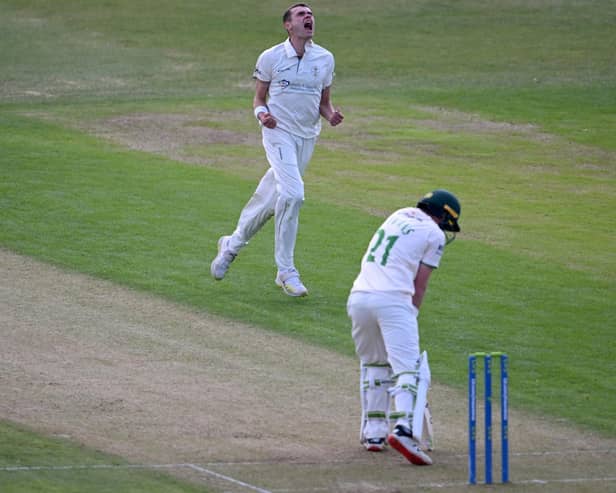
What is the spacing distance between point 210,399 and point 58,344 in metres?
2.21

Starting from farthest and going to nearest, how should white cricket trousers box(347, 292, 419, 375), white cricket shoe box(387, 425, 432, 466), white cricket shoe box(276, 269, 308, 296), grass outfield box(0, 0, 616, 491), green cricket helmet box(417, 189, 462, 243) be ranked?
white cricket shoe box(276, 269, 308, 296) < grass outfield box(0, 0, 616, 491) < green cricket helmet box(417, 189, 462, 243) < white cricket trousers box(347, 292, 419, 375) < white cricket shoe box(387, 425, 432, 466)

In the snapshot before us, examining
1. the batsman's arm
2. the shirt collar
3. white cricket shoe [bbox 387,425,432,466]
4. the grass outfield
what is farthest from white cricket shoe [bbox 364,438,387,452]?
the shirt collar

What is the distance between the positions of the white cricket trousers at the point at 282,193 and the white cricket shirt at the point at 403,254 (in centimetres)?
458

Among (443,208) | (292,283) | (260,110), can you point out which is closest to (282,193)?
(260,110)

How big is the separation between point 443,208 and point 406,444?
179 cm

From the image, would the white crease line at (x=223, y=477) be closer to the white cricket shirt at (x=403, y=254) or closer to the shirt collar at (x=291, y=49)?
the white cricket shirt at (x=403, y=254)

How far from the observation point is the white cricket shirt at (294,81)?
1429 centimetres

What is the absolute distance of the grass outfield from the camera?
14.0m

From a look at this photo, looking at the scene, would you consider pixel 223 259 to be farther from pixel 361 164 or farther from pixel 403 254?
pixel 361 164

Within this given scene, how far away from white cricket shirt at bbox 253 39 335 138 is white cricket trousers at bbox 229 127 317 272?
0.16m

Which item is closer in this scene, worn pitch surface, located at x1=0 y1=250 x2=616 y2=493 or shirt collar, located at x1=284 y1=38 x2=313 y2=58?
worn pitch surface, located at x1=0 y1=250 x2=616 y2=493

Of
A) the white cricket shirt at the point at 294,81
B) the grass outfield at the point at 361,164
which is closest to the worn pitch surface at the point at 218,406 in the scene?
the grass outfield at the point at 361,164

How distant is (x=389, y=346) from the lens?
943 centimetres

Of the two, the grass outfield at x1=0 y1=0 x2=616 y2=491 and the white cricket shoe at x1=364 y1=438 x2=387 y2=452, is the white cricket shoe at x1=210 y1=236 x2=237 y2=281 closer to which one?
the grass outfield at x1=0 y1=0 x2=616 y2=491
